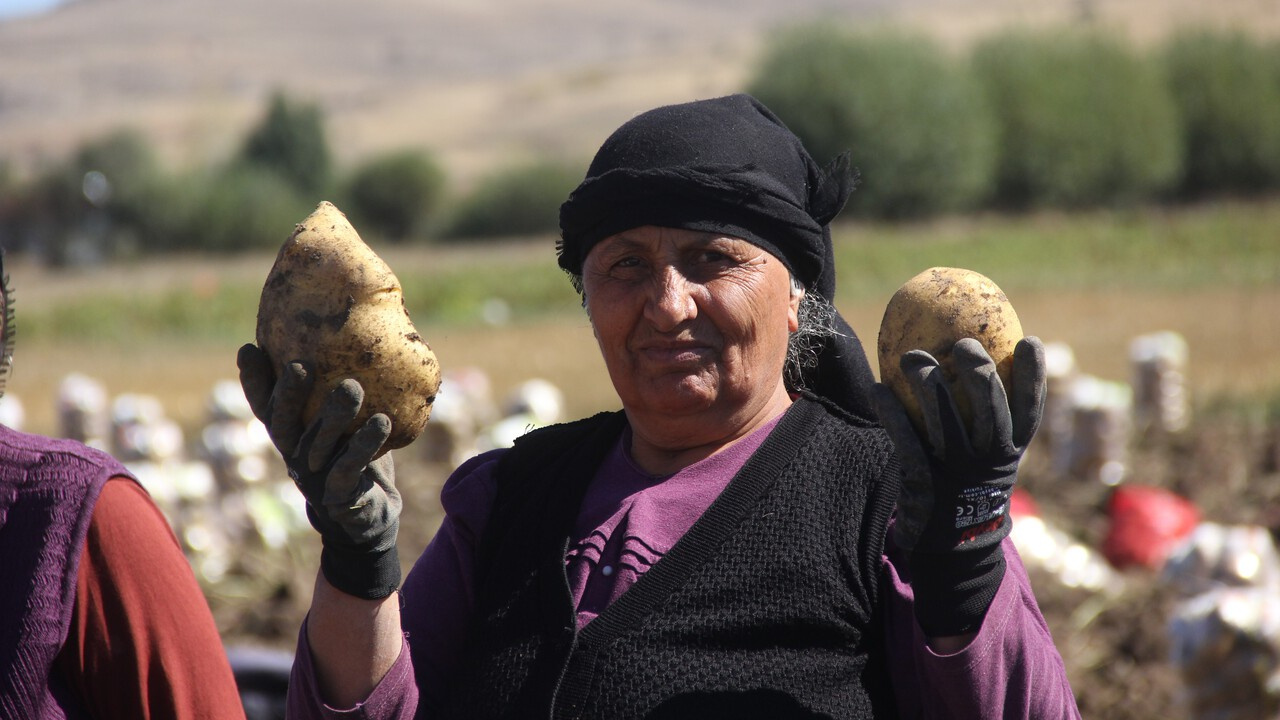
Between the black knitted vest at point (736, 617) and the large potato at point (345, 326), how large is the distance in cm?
30

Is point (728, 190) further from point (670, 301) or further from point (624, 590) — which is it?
point (624, 590)

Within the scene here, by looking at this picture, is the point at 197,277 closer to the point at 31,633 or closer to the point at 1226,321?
the point at 1226,321

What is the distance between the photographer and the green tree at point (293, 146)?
4650 cm

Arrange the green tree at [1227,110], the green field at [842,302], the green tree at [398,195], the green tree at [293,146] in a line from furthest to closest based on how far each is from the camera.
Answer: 1. the green tree at [293,146]
2. the green tree at [398,195]
3. the green tree at [1227,110]
4. the green field at [842,302]

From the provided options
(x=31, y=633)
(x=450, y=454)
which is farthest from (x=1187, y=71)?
(x=31, y=633)

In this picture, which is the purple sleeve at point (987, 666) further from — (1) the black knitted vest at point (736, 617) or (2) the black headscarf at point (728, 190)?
(2) the black headscarf at point (728, 190)

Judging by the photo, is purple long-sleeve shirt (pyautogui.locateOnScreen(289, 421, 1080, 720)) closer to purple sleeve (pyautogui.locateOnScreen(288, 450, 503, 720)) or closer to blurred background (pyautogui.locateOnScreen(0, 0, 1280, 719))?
purple sleeve (pyautogui.locateOnScreen(288, 450, 503, 720))

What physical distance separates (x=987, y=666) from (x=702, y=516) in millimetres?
458

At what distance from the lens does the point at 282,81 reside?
9750 cm

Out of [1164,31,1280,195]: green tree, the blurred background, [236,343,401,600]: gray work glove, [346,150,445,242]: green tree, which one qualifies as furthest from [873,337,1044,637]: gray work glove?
[346,150,445,242]: green tree

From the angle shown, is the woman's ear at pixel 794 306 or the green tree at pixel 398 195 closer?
the woman's ear at pixel 794 306

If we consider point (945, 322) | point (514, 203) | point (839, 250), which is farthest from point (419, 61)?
point (945, 322)

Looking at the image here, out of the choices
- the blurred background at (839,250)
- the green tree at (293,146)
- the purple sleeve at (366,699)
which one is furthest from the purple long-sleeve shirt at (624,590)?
the green tree at (293,146)

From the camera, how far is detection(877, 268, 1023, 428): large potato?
6.73ft
